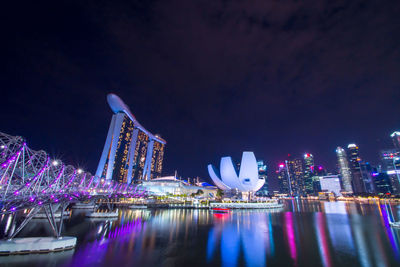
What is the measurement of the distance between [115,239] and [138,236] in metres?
1.70

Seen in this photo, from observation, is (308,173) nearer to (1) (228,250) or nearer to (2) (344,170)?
(2) (344,170)

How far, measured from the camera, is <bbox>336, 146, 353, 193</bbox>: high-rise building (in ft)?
416

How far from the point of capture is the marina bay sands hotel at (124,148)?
6041 centimetres

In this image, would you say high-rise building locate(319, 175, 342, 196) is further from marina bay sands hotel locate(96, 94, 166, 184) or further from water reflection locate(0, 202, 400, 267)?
water reflection locate(0, 202, 400, 267)

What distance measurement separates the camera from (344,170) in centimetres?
13062

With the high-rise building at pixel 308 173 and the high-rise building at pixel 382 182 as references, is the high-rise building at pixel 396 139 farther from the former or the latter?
the high-rise building at pixel 308 173

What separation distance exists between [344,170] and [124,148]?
142 m

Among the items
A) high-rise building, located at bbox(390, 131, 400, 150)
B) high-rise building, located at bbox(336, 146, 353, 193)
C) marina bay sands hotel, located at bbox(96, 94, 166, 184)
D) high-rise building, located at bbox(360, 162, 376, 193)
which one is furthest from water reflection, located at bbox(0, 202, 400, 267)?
high-rise building, located at bbox(336, 146, 353, 193)

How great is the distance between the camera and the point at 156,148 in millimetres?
115688

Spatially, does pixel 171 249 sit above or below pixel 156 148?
below

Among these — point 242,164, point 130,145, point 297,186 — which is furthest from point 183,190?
point 297,186

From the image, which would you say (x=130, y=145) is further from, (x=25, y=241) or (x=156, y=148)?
(x=25, y=241)

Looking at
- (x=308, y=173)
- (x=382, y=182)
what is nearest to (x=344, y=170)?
(x=308, y=173)

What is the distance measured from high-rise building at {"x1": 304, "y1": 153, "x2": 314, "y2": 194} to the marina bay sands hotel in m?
114
